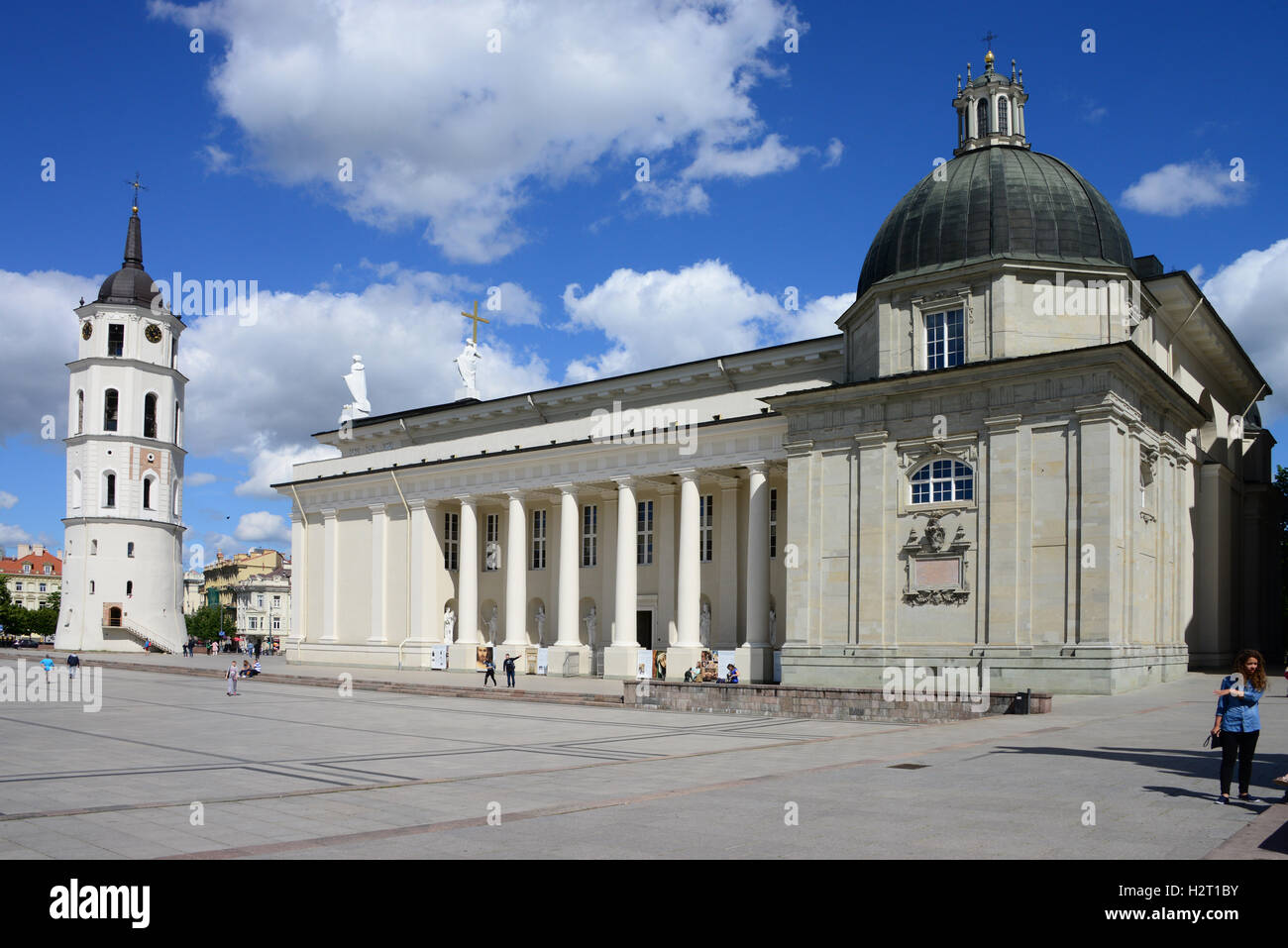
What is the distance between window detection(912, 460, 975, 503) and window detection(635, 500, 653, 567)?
1728 centimetres

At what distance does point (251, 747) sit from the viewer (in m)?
21.0

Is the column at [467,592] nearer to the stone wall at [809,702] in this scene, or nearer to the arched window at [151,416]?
the stone wall at [809,702]

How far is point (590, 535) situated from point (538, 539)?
132 inches

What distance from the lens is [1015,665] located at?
34.5 meters

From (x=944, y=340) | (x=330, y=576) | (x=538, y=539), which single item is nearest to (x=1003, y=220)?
(x=944, y=340)

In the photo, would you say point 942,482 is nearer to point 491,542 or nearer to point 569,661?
point 569,661

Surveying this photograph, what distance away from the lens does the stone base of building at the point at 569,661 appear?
50.4 meters

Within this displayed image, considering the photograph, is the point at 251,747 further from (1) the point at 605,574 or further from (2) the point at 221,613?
(2) the point at 221,613

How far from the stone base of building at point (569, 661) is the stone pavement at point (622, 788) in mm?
21939

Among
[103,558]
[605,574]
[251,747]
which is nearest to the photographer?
[251,747]

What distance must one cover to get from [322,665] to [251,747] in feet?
139

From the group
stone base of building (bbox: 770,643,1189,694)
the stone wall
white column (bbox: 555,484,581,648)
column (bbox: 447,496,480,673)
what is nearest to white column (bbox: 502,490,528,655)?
column (bbox: 447,496,480,673)
